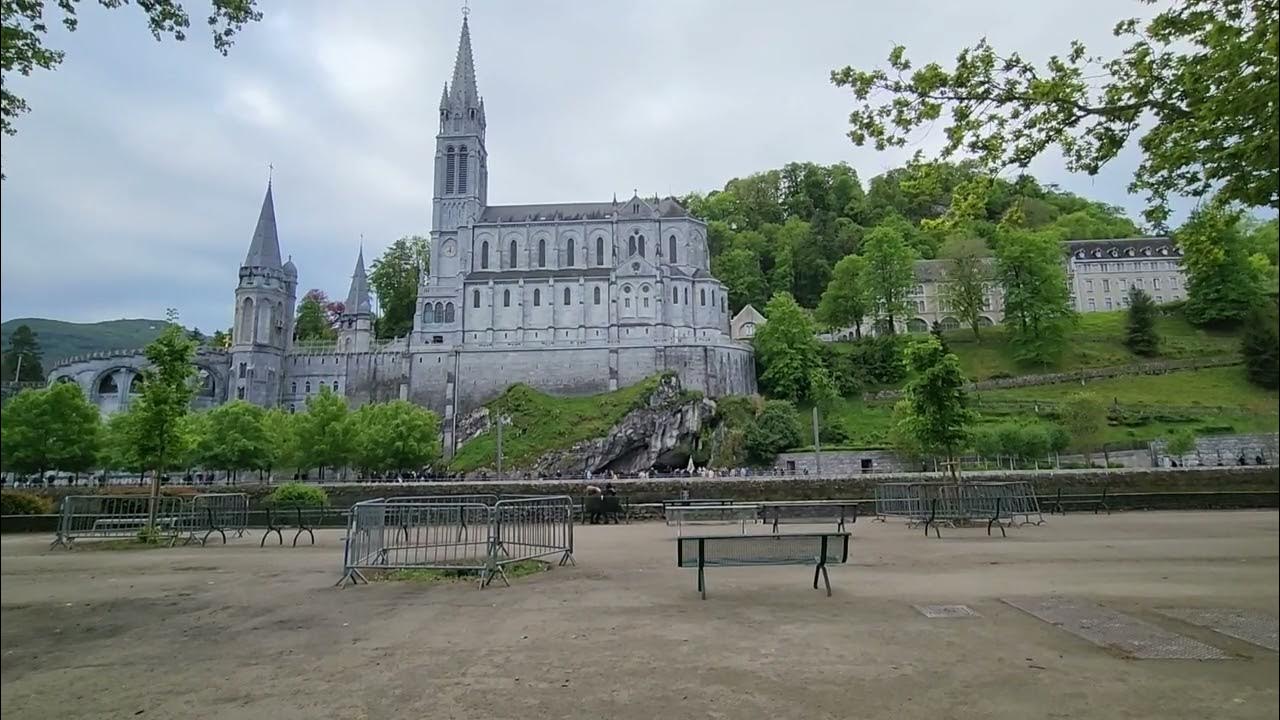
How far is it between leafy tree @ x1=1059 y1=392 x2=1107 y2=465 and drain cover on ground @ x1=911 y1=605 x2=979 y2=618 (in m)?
31.0

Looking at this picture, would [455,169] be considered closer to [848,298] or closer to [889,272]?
[848,298]

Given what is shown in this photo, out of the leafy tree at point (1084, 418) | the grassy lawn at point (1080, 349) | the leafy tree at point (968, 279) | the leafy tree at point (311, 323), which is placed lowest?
the leafy tree at point (1084, 418)

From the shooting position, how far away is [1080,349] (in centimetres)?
3397

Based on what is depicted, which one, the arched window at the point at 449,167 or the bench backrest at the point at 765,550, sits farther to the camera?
the arched window at the point at 449,167

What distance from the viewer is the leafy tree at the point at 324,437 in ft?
138

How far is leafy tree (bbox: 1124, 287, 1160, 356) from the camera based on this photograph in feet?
98.3

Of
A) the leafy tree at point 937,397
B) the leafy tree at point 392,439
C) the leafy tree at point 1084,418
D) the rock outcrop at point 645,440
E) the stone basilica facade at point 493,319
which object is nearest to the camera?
the leafy tree at point 937,397

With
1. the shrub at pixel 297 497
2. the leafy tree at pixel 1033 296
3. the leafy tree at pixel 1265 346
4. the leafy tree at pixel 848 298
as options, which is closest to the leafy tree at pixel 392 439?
the shrub at pixel 297 497

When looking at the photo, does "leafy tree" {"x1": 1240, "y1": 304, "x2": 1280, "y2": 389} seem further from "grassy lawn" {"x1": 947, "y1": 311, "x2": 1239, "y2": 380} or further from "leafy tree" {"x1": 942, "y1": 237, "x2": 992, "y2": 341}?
"grassy lawn" {"x1": 947, "y1": 311, "x2": 1239, "y2": 380}

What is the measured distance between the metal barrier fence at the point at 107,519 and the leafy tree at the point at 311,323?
68403 millimetres

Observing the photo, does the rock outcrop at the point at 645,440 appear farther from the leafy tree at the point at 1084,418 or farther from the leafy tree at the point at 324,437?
the leafy tree at the point at 1084,418

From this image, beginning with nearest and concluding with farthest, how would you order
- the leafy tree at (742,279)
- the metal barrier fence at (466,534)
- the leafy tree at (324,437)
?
the metal barrier fence at (466,534)
the leafy tree at (324,437)
the leafy tree at (742,279)

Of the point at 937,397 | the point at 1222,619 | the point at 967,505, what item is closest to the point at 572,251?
the point at 937,397

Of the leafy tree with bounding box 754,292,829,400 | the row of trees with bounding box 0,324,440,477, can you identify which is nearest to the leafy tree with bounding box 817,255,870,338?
the leafy tree with bounding box 754,292,829,400
